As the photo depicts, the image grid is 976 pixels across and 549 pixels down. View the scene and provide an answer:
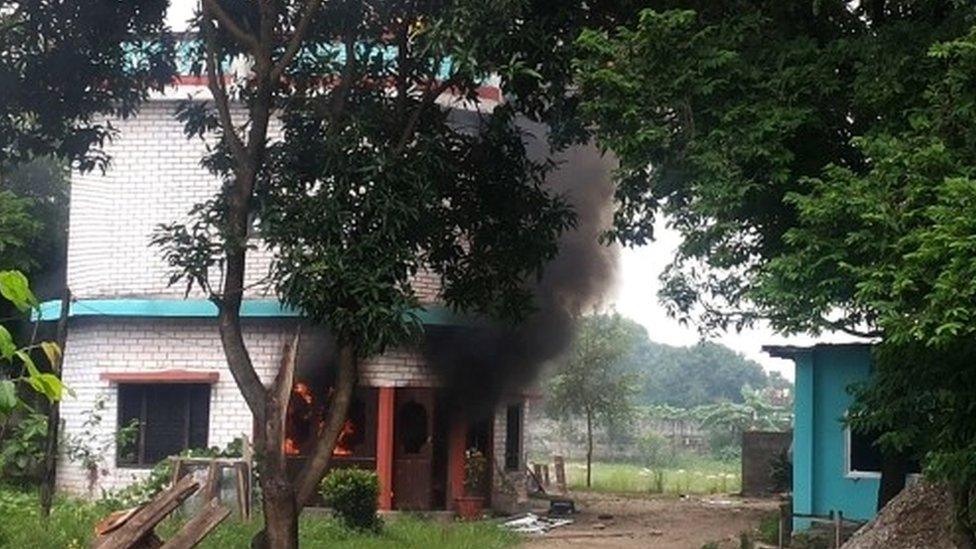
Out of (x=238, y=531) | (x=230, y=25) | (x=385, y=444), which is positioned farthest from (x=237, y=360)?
(x=385, y=444)

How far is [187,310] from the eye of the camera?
828 inches

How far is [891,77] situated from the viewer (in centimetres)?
1094

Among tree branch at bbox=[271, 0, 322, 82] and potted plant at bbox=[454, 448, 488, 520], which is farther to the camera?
potted plant at bbox=[454, 448, 488, 520]

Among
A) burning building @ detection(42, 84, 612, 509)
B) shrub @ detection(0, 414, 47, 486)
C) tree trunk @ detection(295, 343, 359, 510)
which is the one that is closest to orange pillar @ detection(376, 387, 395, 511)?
burning building @ detection(42, 84, 612, 509)

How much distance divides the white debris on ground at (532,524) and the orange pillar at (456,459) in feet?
3.33

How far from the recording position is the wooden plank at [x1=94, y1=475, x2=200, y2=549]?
1118cm

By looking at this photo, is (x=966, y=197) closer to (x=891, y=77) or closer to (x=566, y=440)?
(x=891, y=77)

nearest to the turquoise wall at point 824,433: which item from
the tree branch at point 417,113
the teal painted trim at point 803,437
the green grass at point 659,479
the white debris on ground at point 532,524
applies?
the teal painted trim at point 803,437

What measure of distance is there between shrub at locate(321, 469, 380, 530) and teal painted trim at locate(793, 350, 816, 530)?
5.75 m

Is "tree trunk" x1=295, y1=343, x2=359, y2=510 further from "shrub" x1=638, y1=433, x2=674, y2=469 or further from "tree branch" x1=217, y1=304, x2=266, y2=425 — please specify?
"shrub" x1=638, y1=433, x2=674, y2=469

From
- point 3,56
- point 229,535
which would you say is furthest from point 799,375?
point 3,56

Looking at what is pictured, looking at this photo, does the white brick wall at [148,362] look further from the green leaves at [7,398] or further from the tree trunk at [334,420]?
the green leaves at [7,398]

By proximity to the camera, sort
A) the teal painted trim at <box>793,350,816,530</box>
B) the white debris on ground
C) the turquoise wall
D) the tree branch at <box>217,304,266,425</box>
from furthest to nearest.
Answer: the white debris on ground < the teal painted trim at <box>793,350,816,530</box> < the turquoise wall < the tree branch at <box>217,304,266,425</box>

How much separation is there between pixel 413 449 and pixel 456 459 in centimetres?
71
